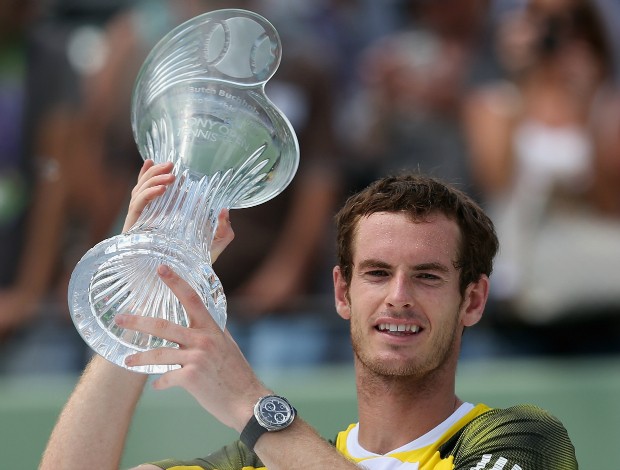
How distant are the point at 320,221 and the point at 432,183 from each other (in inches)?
105

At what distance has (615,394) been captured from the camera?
5.01 meters

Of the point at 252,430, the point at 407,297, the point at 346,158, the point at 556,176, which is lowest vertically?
the point at 252,430

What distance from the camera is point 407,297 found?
8.48 feet

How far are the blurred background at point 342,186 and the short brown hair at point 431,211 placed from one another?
7.24 feet

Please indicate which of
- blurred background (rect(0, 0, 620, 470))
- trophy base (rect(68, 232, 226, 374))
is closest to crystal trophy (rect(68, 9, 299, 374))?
trophy base (rect(68, 232, 226, 374))

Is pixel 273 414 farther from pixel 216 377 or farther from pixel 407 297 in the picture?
pixel 407 297

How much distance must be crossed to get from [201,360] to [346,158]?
11.4ft

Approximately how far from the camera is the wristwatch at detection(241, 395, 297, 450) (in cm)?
232

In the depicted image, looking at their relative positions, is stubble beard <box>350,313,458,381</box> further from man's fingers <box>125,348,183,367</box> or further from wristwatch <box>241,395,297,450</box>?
→ man's fingers <box>125,348,183,367</box>

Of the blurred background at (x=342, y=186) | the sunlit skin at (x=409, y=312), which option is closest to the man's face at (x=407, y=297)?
the sunlit skin at (x=409, y=312)

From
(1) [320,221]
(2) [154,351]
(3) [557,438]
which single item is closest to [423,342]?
(3) [557,438]

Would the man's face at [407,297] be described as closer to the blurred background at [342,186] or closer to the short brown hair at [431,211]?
the short brown hair at [431,211]

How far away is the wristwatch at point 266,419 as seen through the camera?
91.2 inches

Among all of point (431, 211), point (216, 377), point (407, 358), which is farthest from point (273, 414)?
point (431, 211)
